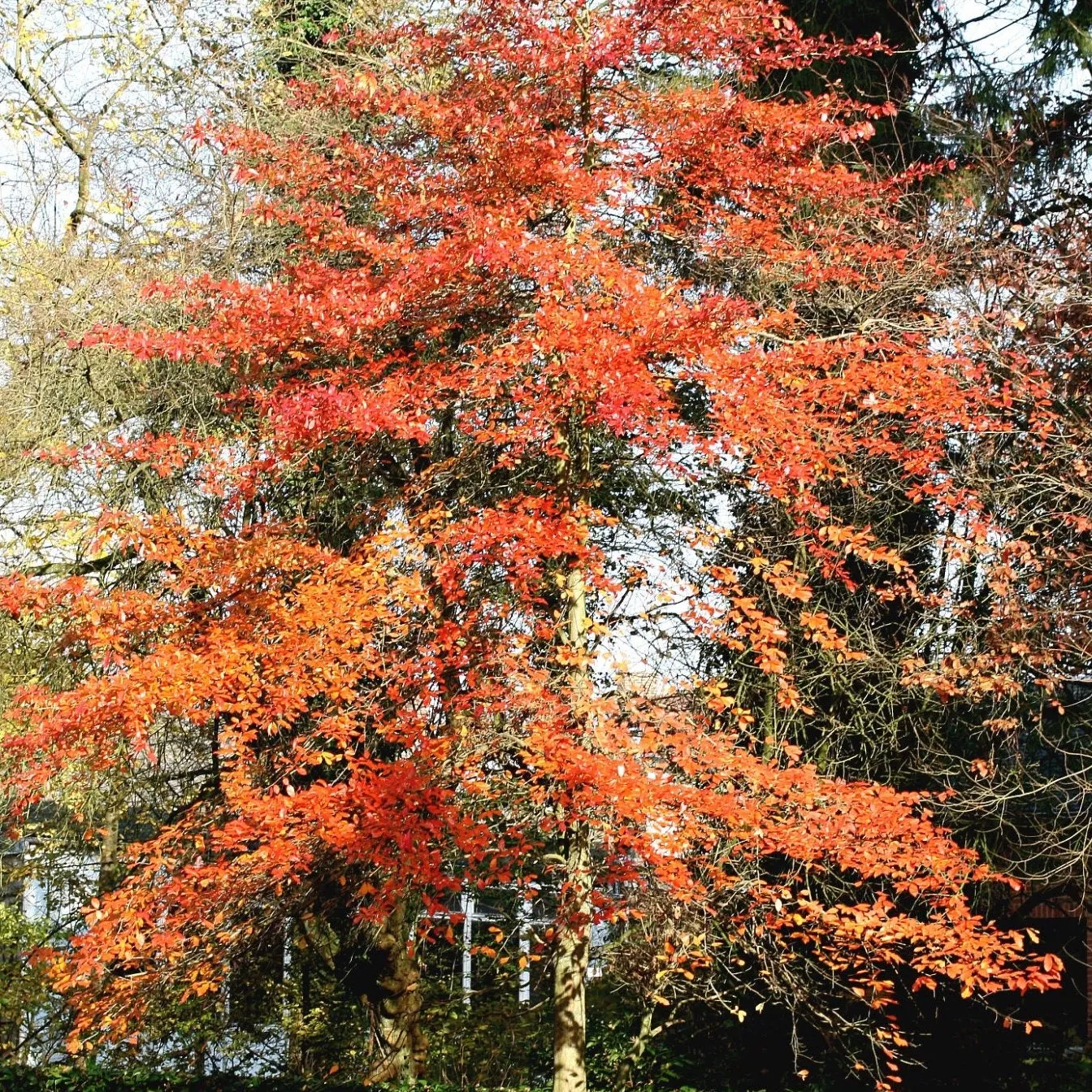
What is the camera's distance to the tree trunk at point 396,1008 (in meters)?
11.0

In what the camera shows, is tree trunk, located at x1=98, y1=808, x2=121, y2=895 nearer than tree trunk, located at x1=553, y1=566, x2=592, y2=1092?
No

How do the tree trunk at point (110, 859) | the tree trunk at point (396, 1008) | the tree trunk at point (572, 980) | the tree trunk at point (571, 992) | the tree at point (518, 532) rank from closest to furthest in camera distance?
the tree at point (518, 532) < the tree trunk at point (572, 980) < the tree trunk at point (571, 992) < the tree trunk at point (396, 1008) < the tree trunk at point (110, 859)

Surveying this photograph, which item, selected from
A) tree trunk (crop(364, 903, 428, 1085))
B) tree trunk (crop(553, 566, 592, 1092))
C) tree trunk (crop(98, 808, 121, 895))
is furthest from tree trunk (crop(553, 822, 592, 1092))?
tree trunk (crop(98, 808, 121, 895))

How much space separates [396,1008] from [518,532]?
5.20 metres

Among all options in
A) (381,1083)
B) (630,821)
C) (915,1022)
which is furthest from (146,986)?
(915,1022)

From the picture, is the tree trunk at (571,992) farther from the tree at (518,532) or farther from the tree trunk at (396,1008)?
the tree trunk at (396,1008)

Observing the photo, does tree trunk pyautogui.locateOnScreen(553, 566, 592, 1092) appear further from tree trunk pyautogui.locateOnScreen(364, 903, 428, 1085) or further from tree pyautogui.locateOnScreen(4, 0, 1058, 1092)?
tree trunk pyautogui.locateOnScreen(364, 903, 428, 1085)

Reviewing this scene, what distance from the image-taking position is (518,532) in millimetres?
8383

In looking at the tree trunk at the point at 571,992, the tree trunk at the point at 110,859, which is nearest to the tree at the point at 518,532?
the tree trunk at the point at 571,992

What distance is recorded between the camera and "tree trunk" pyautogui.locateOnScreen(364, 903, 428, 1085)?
10953mm

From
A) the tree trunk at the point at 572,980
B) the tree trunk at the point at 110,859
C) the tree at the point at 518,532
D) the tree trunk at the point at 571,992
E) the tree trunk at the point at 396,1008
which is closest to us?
the tree at the point at 518,532

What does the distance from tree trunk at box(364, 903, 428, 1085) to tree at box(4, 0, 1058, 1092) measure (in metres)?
0.03

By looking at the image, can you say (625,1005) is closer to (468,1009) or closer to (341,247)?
(468,1009)

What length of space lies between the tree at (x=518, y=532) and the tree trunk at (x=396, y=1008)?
0.10 feet
